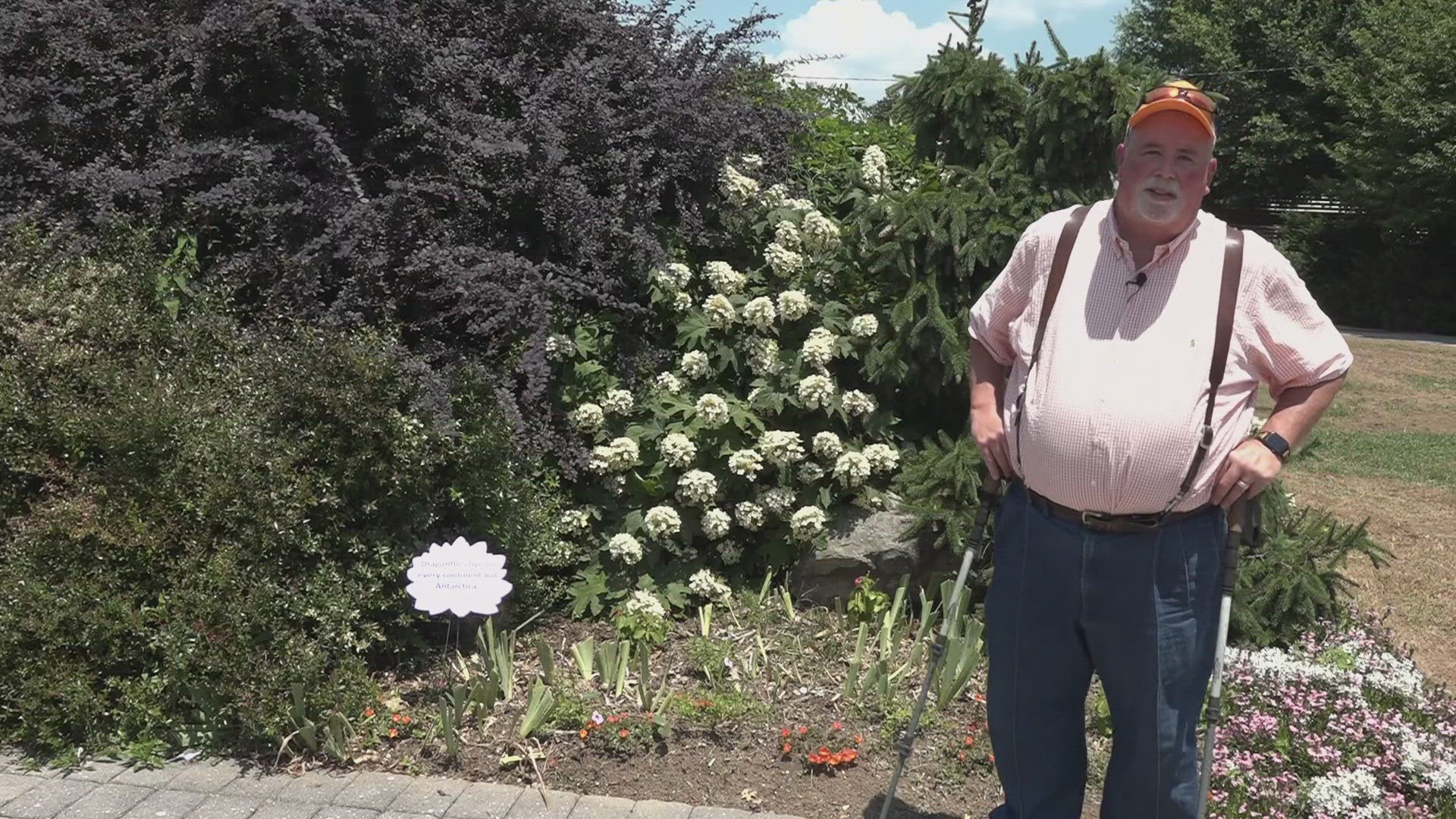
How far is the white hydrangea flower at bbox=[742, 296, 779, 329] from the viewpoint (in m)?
4.77

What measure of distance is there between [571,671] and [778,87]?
159 inches

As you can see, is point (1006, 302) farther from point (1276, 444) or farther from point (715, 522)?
point (715, 522)

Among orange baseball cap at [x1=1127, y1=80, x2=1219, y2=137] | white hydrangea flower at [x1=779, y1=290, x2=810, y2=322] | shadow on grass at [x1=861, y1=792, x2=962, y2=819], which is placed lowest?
shadow on grass at [x1=861, y1=792, x2=962, y2=819]

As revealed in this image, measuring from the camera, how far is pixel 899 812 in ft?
11.3

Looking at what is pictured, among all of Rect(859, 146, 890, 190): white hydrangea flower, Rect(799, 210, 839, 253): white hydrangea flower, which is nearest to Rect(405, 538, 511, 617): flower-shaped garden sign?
Rect(799, 210, 839, 253): white hydrangea flower

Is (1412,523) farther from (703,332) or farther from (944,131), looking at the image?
(703,332)

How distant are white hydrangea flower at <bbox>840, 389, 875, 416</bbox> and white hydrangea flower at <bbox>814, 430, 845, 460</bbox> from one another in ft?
0.56

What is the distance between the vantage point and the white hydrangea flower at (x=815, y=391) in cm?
459

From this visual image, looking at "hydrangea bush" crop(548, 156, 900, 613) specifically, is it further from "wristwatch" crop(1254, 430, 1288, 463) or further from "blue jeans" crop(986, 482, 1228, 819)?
"wristwatch" crop(1254, 430, 1288, 463)

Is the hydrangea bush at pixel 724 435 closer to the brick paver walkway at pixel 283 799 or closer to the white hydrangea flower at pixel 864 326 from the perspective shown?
the white hydrangea flower at pixel 864 326

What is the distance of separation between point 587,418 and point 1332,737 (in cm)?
283

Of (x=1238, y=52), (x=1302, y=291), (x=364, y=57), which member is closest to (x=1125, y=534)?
A: (x=1302, y=291)

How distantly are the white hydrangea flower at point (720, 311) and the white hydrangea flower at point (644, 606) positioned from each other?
1.19 m

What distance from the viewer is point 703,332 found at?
4.89 m
